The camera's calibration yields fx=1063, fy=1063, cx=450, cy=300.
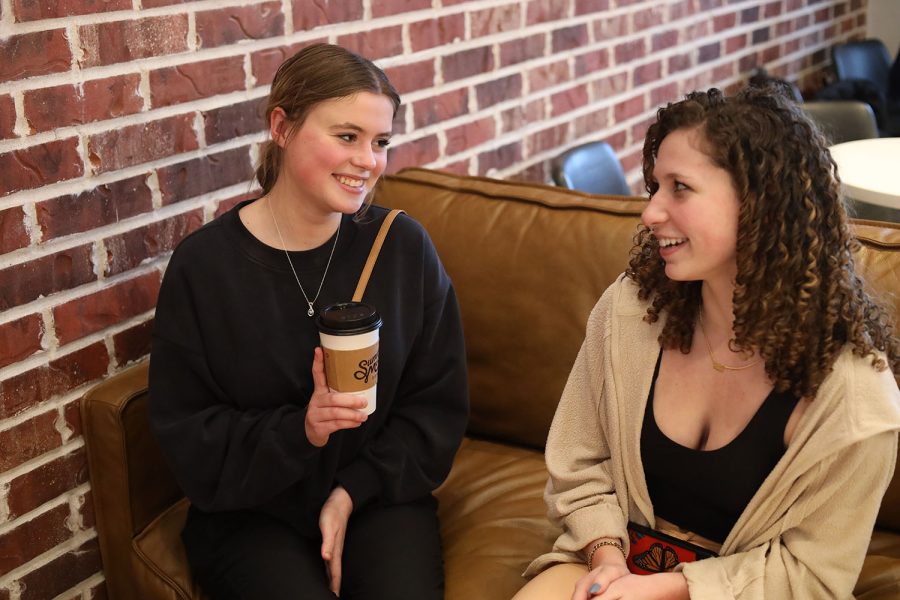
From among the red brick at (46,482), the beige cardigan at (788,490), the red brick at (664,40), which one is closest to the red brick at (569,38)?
the red brick at (664,40)

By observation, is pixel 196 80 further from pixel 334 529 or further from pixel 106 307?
pixel 334 529

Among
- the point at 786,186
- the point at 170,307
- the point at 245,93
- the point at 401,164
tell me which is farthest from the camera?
the point at 401,164

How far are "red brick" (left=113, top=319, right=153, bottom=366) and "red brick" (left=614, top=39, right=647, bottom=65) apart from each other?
2083 millimetres

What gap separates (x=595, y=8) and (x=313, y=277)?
1.92m

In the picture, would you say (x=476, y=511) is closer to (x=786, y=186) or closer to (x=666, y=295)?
(x=666, y=295)

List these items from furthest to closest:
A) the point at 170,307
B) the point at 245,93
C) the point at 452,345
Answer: the point at 245,93 → the point at 452,345 → the point at 170,307

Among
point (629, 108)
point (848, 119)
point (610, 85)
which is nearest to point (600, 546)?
point (610, 85)

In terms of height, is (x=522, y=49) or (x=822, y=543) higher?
(x=522, y=49)

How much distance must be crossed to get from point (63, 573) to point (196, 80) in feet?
3.28

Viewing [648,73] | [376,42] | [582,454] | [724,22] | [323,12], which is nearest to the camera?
[582,454]

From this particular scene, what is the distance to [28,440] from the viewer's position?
192 centimetres

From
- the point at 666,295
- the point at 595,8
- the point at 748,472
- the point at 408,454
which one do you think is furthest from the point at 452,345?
the point at 595,8

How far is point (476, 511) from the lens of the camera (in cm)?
210

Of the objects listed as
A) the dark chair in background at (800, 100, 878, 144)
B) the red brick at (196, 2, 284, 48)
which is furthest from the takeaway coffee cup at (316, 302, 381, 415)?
the dark chair in background at (800, 100, 878, 144)
